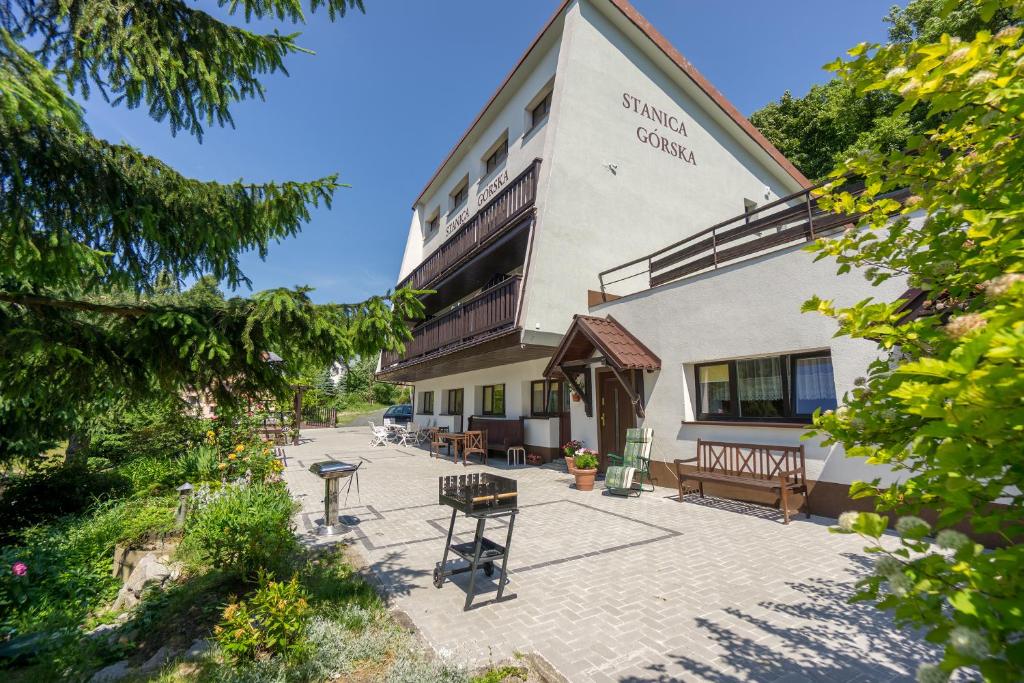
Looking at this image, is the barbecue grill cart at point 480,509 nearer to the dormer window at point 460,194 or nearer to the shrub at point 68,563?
the shrub at point 68,563

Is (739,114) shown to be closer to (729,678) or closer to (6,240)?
(729,678)

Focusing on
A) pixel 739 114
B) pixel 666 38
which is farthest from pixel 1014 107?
pixel 739 114

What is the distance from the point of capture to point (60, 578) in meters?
6.89

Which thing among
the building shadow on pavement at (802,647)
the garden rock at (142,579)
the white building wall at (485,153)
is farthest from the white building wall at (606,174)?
A: the garden rock at (142,579)

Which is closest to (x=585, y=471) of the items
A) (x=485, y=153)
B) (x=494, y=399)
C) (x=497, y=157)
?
(x=494, y=399)

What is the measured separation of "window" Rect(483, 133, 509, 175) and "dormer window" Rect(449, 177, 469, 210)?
1826 mm

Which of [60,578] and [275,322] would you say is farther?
[60,578]

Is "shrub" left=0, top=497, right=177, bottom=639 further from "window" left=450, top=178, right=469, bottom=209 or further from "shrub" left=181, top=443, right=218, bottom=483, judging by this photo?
"window" left=450, top=178, right=469, bottom=209

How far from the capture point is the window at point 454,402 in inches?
811

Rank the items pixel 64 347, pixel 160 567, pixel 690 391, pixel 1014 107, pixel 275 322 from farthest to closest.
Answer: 1. pixel 690 391
2. pixel 160 567
3. pixel 275 322
4. pixel 64 347
5. pixel 1014 107

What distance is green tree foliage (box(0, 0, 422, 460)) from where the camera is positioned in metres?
3.20

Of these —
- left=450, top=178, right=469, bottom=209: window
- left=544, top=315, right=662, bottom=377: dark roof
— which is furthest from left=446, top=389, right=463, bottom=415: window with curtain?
left=544, top=315, right=662, bottom=377: dark roof

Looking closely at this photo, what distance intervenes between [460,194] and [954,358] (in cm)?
2064

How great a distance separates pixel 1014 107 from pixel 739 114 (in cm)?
1701
